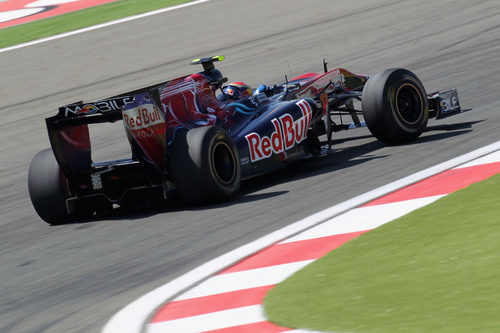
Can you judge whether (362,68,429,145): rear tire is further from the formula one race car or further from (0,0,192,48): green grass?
A: (0,0,192,48): green grass

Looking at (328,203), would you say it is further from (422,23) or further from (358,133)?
(422,23)

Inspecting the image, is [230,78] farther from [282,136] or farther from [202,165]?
[202,165]

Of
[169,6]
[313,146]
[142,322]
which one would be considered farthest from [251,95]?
[169,6]

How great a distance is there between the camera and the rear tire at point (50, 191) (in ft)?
27.2

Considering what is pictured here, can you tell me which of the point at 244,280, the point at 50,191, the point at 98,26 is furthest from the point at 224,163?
the point at 98,26

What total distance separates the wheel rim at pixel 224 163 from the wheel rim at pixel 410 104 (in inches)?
85.1

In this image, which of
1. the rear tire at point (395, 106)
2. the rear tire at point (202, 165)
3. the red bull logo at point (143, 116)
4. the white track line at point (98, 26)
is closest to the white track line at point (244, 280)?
the rear tire at point (202, 165)

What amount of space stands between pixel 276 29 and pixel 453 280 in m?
16.3

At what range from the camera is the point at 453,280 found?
439 cm

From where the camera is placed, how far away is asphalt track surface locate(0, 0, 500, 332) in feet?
20.3

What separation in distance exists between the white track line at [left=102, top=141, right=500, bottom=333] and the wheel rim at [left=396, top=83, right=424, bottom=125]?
48.2 inches

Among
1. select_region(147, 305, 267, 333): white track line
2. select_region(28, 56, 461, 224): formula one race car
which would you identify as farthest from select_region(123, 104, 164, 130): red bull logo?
select_region(147, 305, 267, 333): white track line

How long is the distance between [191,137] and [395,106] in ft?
8.01

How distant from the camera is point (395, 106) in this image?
9.09 m
